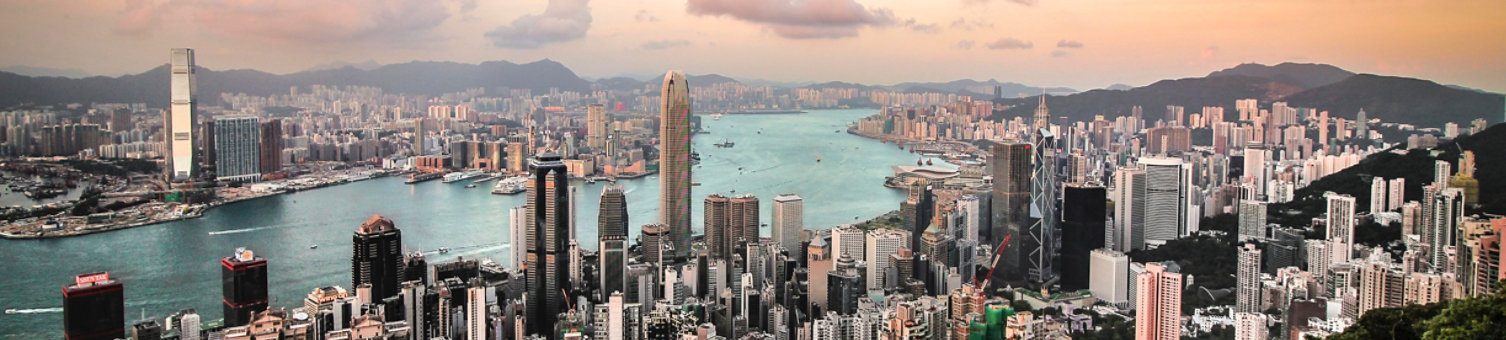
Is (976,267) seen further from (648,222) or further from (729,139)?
(729,139)

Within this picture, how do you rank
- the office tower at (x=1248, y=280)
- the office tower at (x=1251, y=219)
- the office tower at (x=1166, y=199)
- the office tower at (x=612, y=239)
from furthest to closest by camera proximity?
the office tower at (x=1166, y=199), the office tower at (x=1251, y=219), the office tower at (x=612, y=239), the office tower at (x=1248, y=280)

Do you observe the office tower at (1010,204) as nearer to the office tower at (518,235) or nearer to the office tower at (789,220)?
the office tower at (789,220)

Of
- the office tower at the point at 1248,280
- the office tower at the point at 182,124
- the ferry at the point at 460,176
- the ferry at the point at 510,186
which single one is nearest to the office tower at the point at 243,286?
the office tower at the point at 182,124

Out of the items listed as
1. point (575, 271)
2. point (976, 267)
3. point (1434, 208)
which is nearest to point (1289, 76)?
point (1434, 208)

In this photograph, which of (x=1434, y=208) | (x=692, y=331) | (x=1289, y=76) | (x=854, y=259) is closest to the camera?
(x=692, y=331)

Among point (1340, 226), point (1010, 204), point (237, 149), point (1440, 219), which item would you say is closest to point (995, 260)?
point (1010, 204)
